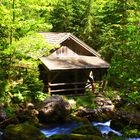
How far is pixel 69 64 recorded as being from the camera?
32969mm

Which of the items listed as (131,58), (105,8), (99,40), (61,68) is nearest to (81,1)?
(105,8)

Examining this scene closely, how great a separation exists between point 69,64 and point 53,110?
9.02 metres

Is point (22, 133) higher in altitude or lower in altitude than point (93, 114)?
higher

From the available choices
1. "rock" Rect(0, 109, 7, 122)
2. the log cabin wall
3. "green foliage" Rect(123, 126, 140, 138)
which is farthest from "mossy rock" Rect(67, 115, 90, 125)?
the log cabin wall

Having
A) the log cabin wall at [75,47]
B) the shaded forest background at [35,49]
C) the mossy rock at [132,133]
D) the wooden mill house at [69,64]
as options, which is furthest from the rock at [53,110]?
the log cabin wall at [75,47]

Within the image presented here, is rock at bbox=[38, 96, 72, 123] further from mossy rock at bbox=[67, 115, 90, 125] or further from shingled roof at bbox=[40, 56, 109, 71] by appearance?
shingled roof at bbox=[40, 56, 109, 71]

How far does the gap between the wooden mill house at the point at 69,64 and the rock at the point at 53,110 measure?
5763mm

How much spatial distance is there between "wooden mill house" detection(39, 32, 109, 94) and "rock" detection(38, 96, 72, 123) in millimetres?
5763

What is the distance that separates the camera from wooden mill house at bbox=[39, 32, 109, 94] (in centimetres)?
3203

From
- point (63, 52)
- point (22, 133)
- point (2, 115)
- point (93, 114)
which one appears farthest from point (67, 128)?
point (63, 52)

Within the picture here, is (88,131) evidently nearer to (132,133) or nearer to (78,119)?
(132,133)

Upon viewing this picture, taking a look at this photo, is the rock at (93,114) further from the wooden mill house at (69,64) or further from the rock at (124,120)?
the wooden mill house at (69,64)

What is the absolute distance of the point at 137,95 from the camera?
16.8 meters

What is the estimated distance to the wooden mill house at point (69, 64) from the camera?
3203 centimetres
